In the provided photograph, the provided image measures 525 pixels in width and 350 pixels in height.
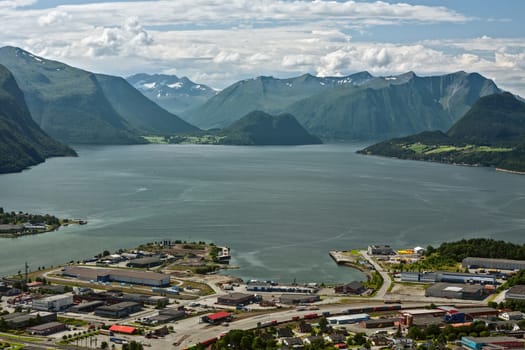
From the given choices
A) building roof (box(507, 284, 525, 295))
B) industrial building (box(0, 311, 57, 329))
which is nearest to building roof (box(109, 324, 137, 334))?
industrial building (box(0, 311, 57, 329))

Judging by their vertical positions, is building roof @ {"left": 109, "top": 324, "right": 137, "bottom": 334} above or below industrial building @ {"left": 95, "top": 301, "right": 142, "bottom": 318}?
below

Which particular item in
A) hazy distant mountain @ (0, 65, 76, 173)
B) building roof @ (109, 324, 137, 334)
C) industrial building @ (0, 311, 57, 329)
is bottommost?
→ building roof @ (109, 324, 137, 334)

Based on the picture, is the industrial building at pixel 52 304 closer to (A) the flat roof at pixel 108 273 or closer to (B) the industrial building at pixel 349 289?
(A) the flat roof at pixel 108 273

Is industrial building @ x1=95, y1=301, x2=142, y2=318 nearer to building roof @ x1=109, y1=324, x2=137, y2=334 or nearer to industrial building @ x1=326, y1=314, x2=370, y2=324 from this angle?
building roof @ x1=109, y1=324, x2=137, y2=334

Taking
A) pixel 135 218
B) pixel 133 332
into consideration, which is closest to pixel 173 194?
pixel 135 218

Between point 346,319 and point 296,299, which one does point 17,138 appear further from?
point 346,319

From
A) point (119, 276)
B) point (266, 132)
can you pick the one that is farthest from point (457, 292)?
point (266, 132)

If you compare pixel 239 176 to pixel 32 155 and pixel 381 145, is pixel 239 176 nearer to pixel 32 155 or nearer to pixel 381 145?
pixel 32 155
